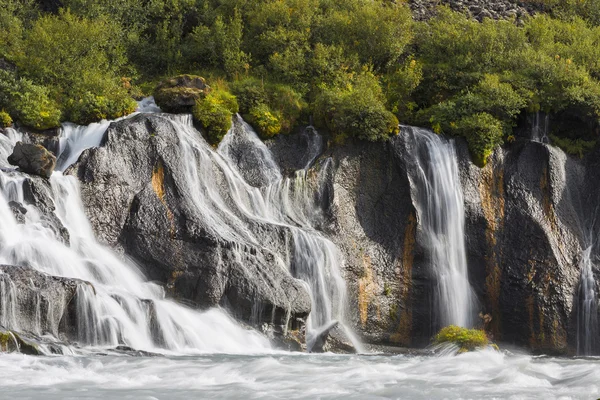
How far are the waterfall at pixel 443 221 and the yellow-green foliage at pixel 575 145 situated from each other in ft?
15.0

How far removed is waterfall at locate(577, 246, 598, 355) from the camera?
28297 mm

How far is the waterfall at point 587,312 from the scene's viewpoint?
28297mm

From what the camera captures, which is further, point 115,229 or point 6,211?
point 115,229

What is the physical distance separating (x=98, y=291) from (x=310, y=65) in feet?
55.6

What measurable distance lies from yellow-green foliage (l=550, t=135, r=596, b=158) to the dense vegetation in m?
0.08

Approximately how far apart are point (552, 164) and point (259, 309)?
13087 mm

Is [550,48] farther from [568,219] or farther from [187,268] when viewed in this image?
[187,268]

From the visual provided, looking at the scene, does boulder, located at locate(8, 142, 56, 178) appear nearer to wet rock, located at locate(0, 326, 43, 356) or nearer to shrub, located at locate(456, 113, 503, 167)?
wet rock, located at locate(0, 326, 43, 356)

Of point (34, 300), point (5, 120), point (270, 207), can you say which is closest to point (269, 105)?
point (270, 207)

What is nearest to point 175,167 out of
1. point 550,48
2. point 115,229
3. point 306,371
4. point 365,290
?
point 115,229

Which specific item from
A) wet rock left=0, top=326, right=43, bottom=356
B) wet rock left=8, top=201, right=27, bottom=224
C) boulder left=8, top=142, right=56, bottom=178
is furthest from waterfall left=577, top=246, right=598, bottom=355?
wet rock left=0, top=326, right=43, bottom=356

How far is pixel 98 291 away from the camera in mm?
20219

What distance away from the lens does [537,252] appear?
2888cm

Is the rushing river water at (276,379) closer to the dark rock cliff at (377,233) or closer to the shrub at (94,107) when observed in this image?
the dark rock cliff at (377,233)
